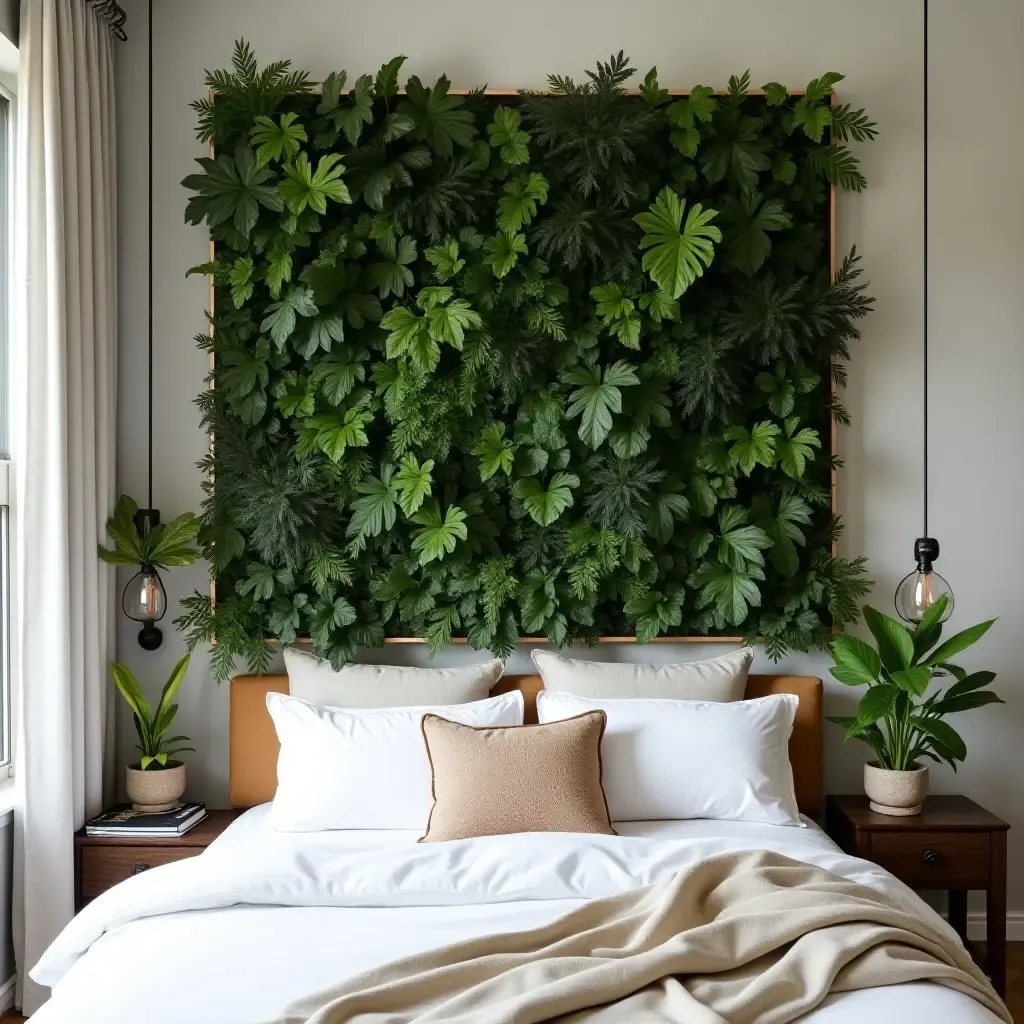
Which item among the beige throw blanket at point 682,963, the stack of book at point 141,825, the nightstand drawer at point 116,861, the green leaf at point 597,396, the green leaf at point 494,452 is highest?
the green leaf at point 597,396

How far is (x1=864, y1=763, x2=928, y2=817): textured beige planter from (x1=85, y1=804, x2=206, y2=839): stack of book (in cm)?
205

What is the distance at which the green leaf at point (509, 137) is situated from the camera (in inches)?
132

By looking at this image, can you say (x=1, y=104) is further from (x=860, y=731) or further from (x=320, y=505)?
(x=860, y=731)

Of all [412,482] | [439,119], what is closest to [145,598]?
[412,482]

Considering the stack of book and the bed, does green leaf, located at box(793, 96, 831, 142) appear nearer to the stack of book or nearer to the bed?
the bed

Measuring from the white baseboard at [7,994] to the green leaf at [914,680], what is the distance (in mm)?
2654

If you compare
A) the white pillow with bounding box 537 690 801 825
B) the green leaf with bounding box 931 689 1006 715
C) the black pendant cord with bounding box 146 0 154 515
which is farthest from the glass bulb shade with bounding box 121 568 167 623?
the green leaf with bounding box 931 689 1006 715

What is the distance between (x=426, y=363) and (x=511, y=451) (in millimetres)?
381

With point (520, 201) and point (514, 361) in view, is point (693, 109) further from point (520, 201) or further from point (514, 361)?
point (514, 361)

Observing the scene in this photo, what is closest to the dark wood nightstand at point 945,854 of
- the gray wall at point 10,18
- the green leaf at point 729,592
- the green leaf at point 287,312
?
the green leaf at point 729,592

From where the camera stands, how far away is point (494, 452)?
11.1ft

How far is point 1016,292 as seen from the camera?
355 centimetres

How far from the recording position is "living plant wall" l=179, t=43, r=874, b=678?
11.0 feet

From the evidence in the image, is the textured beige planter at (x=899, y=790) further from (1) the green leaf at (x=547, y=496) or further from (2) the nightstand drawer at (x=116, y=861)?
(2) the nightstand drawer at (x=116, y=861)
